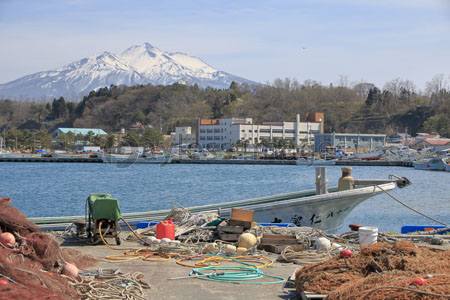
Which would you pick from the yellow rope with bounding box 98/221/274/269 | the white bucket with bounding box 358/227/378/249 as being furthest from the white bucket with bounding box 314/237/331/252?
A: the yellow rope with bounding box 98/221/274/269

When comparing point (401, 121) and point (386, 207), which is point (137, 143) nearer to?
point (401, 121)

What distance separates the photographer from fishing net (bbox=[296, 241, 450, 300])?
4.47 m

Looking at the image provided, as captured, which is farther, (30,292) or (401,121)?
(401,121)

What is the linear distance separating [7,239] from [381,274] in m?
4.42

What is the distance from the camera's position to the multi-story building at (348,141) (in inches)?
4808

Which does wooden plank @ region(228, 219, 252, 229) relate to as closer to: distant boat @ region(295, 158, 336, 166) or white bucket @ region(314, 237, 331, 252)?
white bucket @ region(314, 237, 331, 252)

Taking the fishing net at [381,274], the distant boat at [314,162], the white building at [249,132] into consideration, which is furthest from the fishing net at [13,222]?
the white building at [249,132]

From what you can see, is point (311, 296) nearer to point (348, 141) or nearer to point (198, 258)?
point (198, 258)

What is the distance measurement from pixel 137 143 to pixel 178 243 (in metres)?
120

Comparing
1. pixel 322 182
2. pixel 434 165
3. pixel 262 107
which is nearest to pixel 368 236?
pixel 322 182

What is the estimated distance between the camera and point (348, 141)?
126438 millimetres

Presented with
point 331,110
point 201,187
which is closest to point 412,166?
point 201,187

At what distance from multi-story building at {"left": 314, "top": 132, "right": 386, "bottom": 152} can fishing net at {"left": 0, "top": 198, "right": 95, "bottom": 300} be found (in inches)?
4564

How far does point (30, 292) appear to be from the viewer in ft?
15.5
